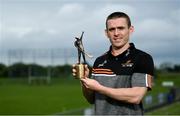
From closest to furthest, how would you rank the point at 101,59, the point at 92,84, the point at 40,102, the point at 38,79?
the point at 92,84
the point at 101,59
the point at 40,102
the point at 38,79

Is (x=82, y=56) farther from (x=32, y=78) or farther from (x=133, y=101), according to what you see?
(x=32, y=78)

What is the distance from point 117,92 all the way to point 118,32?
1.31 feet

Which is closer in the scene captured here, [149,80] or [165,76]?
[149,80]

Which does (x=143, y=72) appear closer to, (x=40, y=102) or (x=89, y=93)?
(x=89, y=93)

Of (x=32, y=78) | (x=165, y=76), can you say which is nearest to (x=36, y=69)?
(x=32, y=78)

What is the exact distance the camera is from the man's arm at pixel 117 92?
3146 mm

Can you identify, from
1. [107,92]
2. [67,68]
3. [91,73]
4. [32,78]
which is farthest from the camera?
[67,68]

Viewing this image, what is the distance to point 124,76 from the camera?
3.25 m

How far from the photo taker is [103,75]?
10.8ft

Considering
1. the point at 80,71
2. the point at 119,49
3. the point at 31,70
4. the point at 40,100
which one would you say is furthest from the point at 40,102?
the point at 31,70

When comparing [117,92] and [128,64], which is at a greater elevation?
[128,64]

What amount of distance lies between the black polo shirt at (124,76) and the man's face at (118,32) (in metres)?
0.07

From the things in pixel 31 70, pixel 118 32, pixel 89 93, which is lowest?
pixel 31 70

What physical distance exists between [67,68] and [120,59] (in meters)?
93.1
